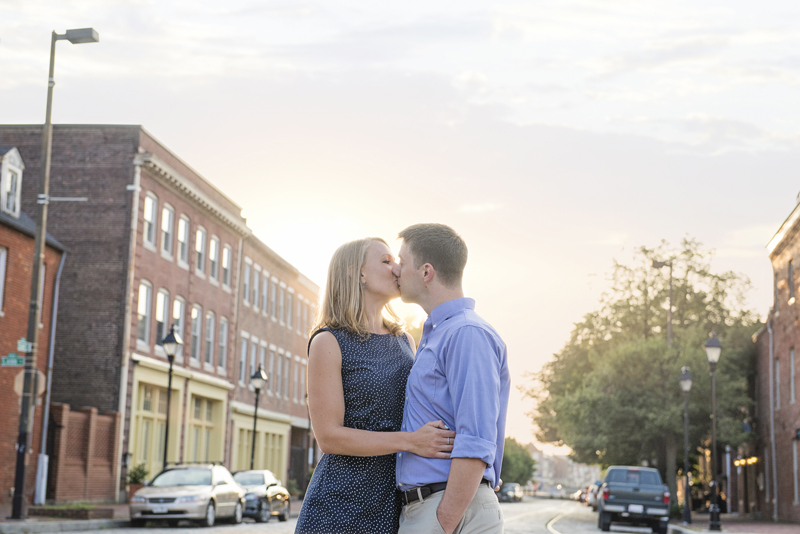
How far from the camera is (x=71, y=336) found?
3409 centimetres

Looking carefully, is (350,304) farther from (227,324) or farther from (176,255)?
(227,324)

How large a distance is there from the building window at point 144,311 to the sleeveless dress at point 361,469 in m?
31.9

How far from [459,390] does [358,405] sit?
50 centimetres

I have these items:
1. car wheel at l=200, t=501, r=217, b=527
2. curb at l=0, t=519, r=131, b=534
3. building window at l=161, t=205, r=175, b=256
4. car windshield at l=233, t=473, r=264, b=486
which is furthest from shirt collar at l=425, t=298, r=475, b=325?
building window at l=161, t=205, r=175, b=256

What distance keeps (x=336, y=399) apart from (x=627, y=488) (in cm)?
2595

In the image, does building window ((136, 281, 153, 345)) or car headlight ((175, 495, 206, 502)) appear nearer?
car headlight ((175, 495, 206, 502))

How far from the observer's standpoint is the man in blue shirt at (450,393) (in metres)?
3.59

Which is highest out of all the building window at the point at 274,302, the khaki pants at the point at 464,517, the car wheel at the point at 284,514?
the building window at the point at 274,302

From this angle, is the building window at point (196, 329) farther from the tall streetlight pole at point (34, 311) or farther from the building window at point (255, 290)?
the tall streetlight pole at point (34, 311)

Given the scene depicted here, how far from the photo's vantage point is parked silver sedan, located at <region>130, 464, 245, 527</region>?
2325 centimetres

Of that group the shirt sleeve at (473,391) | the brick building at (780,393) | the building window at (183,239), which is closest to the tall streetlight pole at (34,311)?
the building window at (183,239)

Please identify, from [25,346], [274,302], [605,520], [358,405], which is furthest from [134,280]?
[358,405]

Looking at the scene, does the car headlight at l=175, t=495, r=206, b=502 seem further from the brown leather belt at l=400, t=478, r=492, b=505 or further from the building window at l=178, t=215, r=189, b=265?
the brown leather belt at l=400, t=478, r=492, b=505

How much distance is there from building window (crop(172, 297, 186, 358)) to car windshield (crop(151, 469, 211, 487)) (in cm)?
1361
